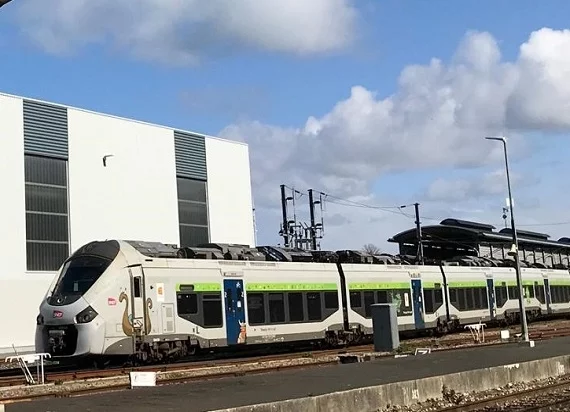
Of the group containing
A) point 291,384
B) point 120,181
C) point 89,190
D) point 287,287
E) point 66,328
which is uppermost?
point 120,181

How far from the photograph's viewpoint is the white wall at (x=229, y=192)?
51153mm

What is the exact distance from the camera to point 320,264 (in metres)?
29.9

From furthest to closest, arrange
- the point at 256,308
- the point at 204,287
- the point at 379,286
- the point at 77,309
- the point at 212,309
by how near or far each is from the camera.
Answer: the point at 379,286, the point at 256,308, the point at 212,309, the point at 204,287, the point at 77,309

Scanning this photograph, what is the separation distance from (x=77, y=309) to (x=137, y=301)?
5.47ft

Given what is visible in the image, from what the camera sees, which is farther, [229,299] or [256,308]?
[256,308]

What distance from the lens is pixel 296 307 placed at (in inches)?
1112

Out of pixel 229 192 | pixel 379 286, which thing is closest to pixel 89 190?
Answer: pixel 229 192

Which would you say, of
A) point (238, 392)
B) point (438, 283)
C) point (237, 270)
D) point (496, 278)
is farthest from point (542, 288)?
point (238, 392)

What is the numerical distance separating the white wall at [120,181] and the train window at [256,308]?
18.3 m

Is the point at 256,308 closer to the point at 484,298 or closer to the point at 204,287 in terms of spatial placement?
the point at 204,287

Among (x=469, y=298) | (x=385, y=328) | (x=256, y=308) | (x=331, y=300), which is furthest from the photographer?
(x=469, y=298)

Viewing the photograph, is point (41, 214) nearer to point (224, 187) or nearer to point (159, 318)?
point (224, 187)

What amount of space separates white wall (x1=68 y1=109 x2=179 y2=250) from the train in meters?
16.1

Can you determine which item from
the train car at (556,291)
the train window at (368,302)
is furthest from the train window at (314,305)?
the train car at (556,291)
